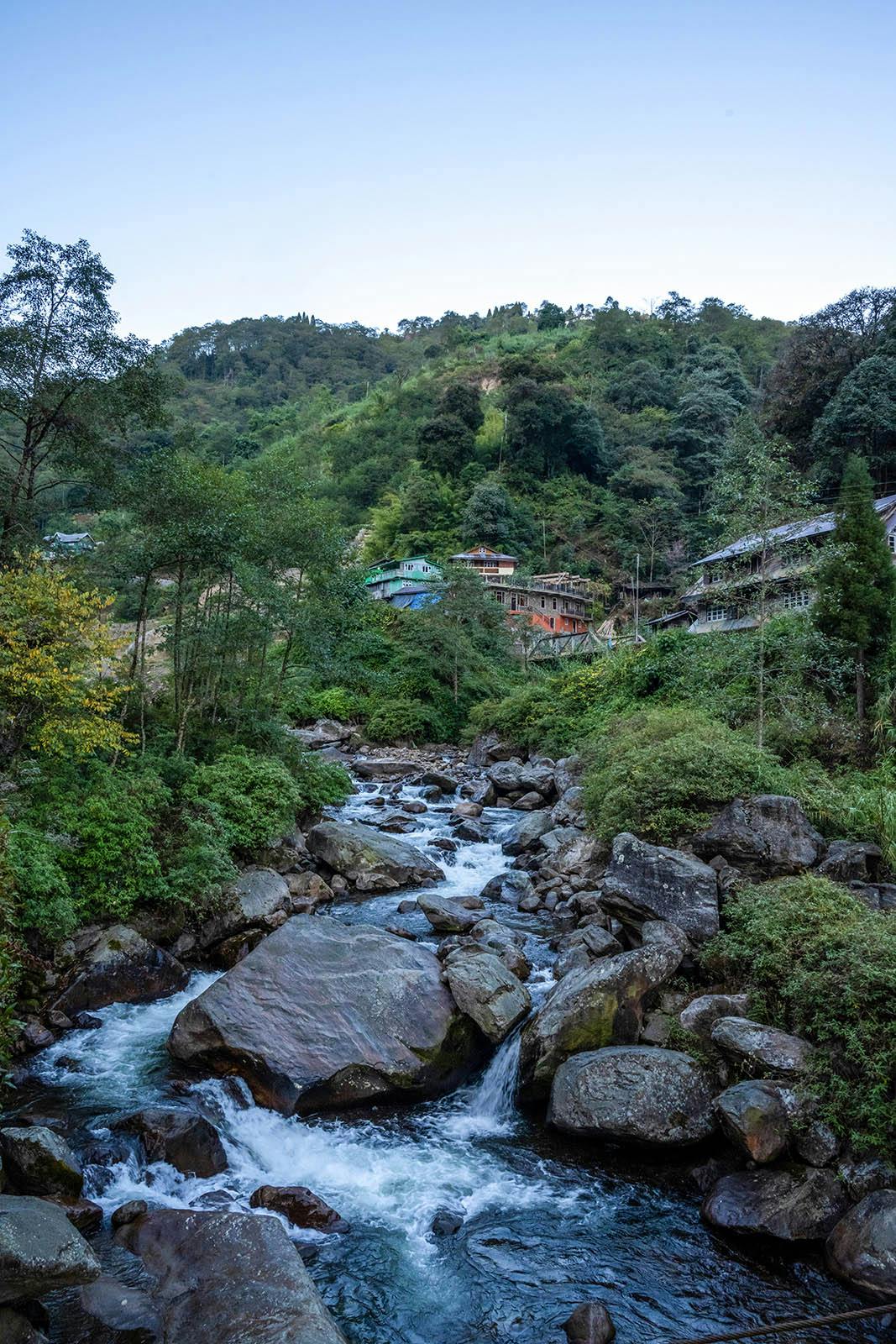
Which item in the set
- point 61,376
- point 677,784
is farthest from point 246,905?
point 61,376

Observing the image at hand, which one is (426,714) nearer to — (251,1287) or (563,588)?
(563,588)

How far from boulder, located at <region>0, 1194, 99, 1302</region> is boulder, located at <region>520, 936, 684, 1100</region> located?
16.7ft

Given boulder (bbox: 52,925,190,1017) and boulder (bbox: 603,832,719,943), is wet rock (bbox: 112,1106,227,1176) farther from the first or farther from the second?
boulder (bbox: 603,832,719,943)

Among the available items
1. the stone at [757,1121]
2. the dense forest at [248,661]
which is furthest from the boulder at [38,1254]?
the stone at [757,1121]

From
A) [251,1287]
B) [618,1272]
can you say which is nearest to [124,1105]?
[251,1287]

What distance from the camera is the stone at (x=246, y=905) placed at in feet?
42.0

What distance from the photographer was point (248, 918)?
13.1 metres

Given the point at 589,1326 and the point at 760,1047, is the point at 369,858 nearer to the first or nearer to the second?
the point at 760,1047

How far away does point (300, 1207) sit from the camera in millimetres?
7246

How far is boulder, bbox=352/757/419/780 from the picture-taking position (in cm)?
2853

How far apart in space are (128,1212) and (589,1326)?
4132mm

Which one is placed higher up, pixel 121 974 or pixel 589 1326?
pixel 121 974

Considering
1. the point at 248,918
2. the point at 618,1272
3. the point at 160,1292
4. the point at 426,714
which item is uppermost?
the point at 426,714

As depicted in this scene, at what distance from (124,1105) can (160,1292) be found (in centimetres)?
295
